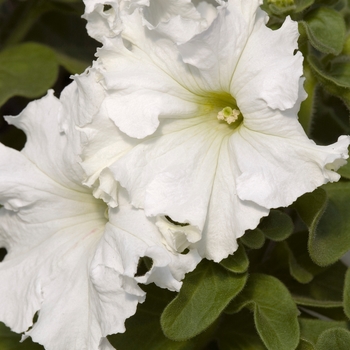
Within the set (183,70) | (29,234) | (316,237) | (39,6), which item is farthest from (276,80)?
(39,6)

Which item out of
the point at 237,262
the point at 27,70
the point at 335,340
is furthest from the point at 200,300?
the point at 27,70

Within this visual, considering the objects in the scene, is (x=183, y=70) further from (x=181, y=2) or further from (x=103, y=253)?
(x=103, y=253)

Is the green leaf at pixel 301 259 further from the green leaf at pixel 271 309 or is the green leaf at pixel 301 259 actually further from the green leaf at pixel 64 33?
the green leaf at pixel 64 33

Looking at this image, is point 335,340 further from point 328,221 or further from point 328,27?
point 328,27

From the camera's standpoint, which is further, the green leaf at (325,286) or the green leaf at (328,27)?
the green leaf at (325,286)

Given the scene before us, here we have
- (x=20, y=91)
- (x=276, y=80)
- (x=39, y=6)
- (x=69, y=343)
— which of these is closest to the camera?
(x=276, y=80)

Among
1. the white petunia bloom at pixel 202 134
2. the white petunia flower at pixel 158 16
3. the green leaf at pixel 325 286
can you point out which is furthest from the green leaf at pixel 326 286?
the white petunia flower at pixel 158 16
